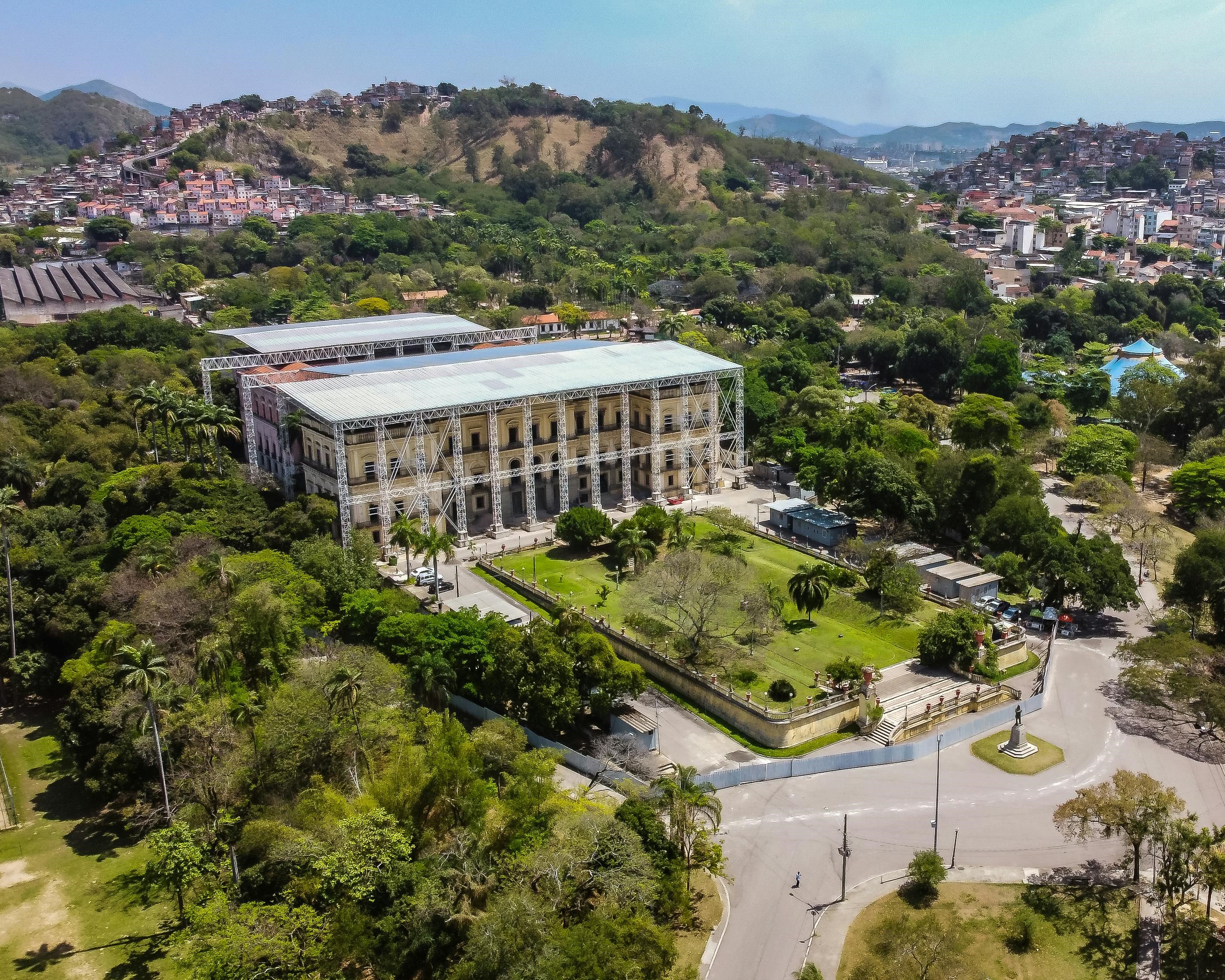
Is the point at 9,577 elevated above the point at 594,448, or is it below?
below

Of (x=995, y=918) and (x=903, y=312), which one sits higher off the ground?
(x=903, y=312)

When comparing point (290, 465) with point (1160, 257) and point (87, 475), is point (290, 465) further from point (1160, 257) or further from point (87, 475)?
point (1160, 257)

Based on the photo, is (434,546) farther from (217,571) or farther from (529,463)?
(529,463)

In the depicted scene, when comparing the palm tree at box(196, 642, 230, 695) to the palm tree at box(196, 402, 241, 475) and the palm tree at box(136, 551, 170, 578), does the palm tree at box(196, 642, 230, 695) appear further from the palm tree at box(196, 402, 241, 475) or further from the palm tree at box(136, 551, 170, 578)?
the palm tree at box(196, 402, 241, 475)

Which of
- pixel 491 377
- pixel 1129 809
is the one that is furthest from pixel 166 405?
pixel 1129 809

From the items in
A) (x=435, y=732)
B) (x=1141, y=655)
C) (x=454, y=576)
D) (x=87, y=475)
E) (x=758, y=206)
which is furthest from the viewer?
(x=758, y=206)

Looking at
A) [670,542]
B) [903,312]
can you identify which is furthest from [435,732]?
[903,312]
